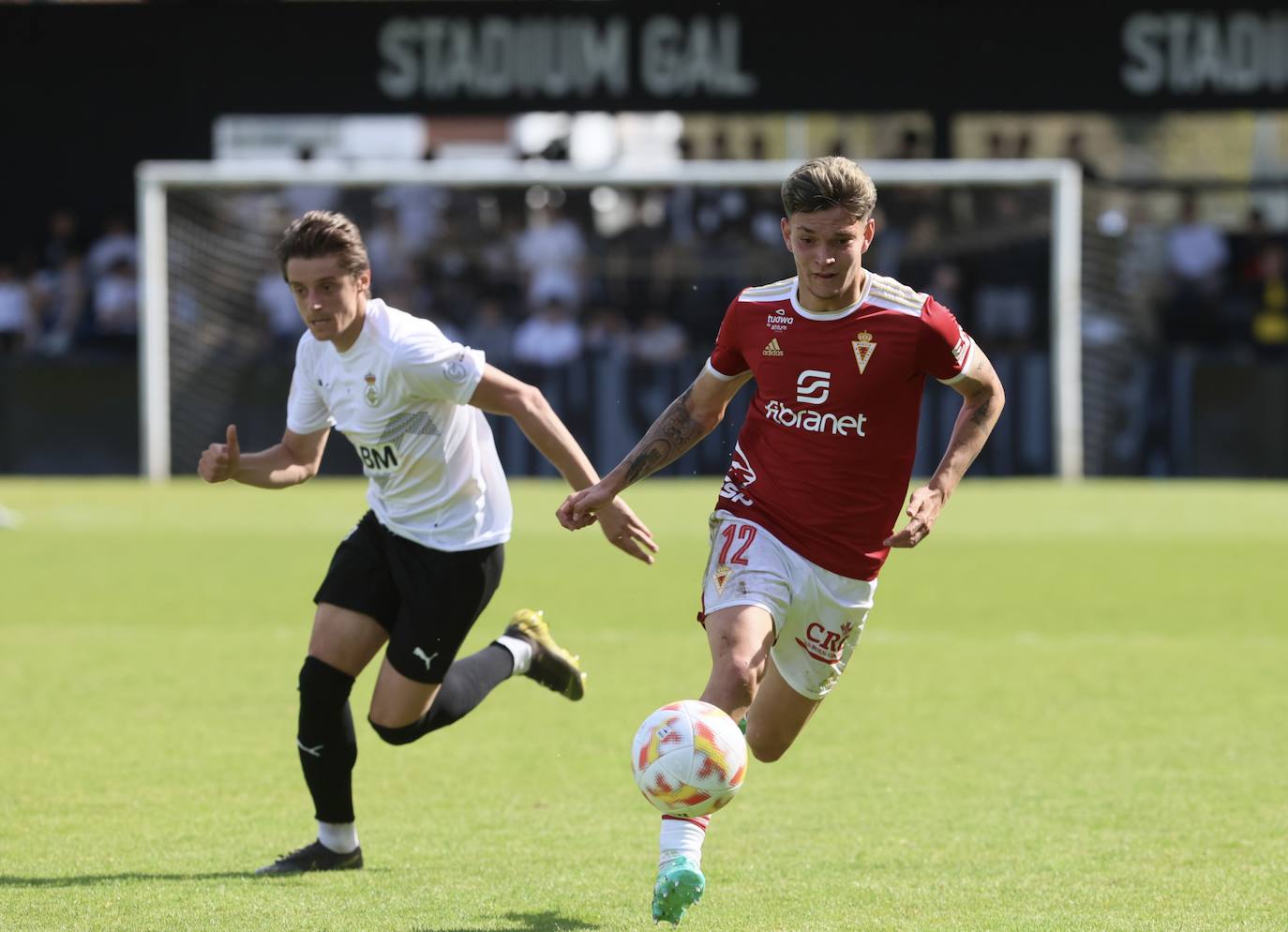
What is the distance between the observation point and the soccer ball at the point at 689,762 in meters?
5.02

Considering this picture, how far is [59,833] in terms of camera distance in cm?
633

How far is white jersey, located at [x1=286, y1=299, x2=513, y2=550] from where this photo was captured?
604cm

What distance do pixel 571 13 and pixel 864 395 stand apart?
16.9 metres

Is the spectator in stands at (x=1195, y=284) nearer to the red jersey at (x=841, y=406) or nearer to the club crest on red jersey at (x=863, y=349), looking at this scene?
the red jersey at (x=841, y=406)

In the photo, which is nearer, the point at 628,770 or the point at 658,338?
the point at 628,770

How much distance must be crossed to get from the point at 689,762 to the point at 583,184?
18.0 meters

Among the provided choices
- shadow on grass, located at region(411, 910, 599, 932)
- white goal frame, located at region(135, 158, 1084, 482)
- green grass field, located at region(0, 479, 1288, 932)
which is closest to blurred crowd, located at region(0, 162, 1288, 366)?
white goal frame, located at region(135, 158, 1084, 482)

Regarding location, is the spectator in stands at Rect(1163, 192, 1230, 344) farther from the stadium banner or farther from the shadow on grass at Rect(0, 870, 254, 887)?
the shadow on grass at Rect(0, 870, 254, 887)

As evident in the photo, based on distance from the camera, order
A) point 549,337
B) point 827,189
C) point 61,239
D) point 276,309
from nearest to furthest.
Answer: point 827,189, point 549,337, point 276,309, point 61,239

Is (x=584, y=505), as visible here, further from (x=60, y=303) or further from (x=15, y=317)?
(x=15, y=317)

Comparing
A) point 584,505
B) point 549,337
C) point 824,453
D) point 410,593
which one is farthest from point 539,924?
point 549,337

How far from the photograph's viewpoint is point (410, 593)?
616 cm

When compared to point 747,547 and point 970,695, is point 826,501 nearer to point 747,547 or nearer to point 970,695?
point 747,547

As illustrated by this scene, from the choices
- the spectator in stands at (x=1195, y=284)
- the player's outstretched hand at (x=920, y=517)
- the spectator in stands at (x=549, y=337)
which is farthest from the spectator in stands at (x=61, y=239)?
the player's outstretched hand at (x=920, y=517)
